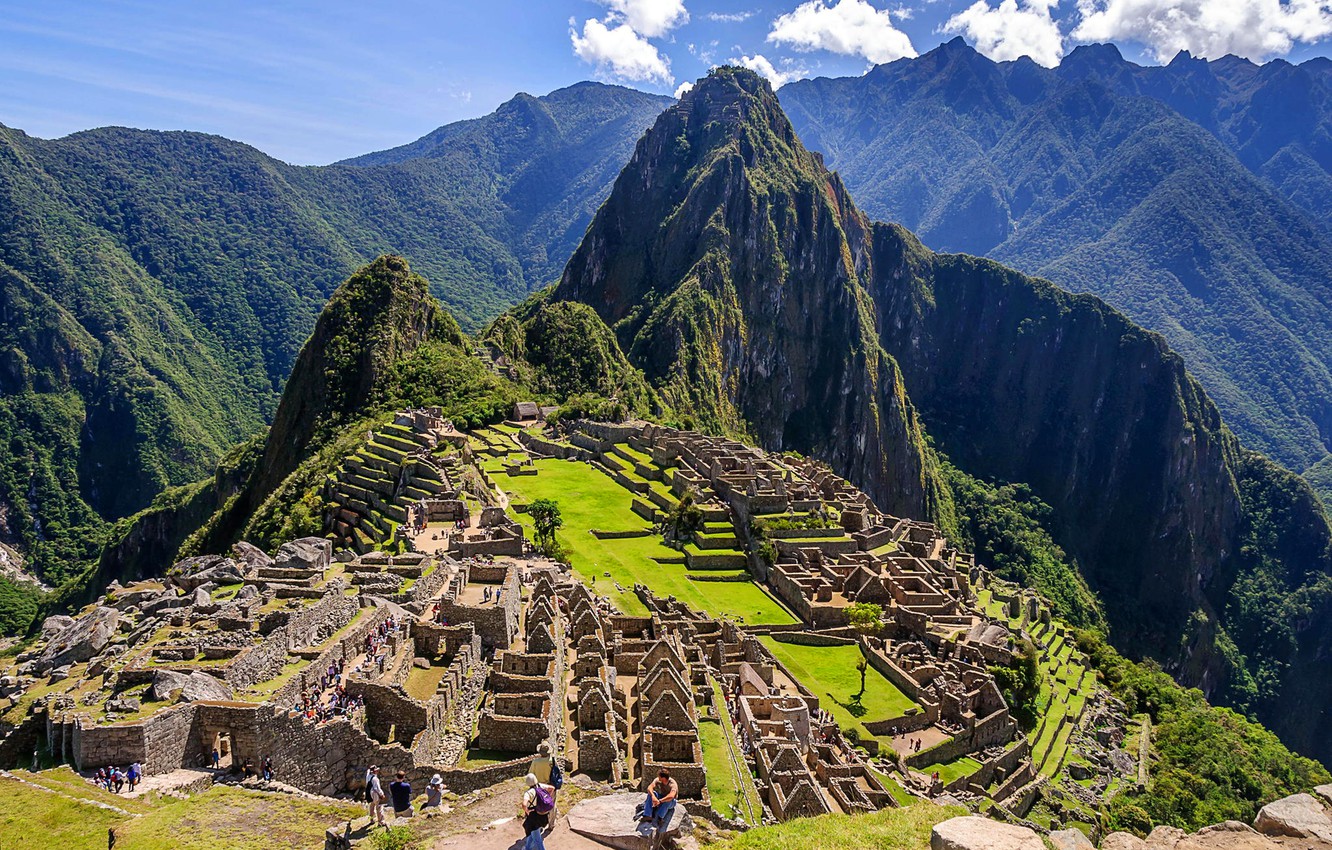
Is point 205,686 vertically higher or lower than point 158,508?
higher

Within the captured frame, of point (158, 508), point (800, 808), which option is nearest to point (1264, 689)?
point (800, 808)

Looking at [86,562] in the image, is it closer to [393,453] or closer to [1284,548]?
[393,453]

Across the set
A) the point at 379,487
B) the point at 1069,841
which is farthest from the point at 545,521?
the point at 1069,841

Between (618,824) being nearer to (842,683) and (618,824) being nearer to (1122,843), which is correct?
(1122,843)

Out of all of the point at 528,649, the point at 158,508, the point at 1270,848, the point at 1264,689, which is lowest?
the point at 1264,689

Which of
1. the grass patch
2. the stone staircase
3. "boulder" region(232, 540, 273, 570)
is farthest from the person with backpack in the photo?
the stone staircase

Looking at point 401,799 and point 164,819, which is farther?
point 164,819
